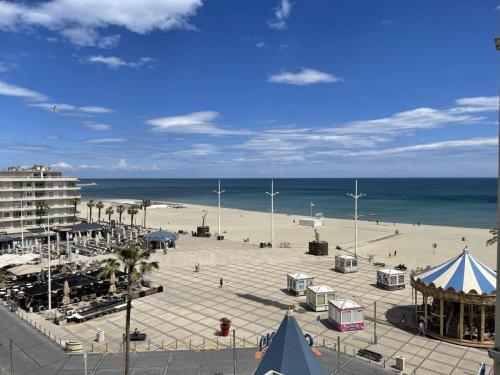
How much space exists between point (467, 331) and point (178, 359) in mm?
17067

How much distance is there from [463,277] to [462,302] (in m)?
1.50

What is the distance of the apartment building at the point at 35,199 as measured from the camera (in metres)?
57.3

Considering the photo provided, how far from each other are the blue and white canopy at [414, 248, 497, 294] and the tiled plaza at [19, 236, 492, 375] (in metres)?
3.40

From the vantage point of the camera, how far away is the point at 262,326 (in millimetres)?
25062

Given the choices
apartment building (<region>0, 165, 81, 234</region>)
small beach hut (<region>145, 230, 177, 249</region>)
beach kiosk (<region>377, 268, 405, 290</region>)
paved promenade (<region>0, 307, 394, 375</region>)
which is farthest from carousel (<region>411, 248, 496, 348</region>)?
apartment building (<region>0, 165, 81, 234</region>)

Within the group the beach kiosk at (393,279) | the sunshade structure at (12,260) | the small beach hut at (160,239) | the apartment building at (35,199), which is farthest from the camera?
the apartment building at (35,199)

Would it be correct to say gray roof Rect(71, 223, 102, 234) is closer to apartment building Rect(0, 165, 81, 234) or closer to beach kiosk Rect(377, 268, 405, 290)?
apartment building Rect(0, 165, 81, 234)

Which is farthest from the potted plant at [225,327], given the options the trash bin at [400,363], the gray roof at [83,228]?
the gray roof at [83,228]

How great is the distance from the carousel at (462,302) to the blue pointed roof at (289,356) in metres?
14.1

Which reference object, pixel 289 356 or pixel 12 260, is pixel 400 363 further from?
pixel 12 260

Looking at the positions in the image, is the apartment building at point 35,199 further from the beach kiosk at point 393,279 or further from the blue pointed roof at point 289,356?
the blue pointed roof at point 289,356

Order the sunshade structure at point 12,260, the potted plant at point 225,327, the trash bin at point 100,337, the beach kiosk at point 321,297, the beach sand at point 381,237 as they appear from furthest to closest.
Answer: the beach sand at point 381,237 < the sunshade structure at point 12,260 < the beach kiosk at point 321,297 < the potted plant at point 225,327 < the trash bin at point 100,337

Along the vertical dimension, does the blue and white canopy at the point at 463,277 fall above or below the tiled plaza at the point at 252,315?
above

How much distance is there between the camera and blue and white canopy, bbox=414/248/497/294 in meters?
22.4
